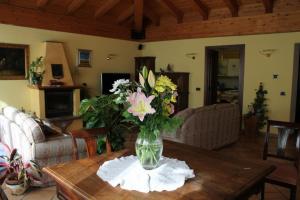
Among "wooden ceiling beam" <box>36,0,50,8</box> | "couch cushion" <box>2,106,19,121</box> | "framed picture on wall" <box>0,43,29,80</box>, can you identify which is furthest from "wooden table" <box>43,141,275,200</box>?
"wooden ceiling beam" <box>36,0,50,8</box>

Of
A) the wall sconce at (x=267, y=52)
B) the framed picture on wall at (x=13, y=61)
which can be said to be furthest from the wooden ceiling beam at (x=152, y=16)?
the framed picture on wall at (x=13, y=61)

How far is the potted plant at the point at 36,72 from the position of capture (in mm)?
6434

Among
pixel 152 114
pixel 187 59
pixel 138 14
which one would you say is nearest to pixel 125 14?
pixel 138 14

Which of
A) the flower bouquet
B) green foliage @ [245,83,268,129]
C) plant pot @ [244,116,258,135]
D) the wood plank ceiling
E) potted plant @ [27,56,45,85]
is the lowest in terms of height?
plant pot @ [244,116,258,135]

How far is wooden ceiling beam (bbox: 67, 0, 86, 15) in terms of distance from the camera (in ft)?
22.8

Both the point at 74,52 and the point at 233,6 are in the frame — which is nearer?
the point at 233,6

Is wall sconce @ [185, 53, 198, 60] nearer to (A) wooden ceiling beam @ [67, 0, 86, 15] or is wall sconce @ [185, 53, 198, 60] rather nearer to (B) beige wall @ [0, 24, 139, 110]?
(B) beige wall @ [0, 24, 139, 110]

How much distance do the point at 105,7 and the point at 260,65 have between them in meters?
4.57

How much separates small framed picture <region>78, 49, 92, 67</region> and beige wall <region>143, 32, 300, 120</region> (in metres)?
2.87

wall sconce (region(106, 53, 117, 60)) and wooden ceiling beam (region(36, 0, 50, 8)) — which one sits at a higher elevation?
wooden ceiling beam (region(36, 0, 50, 8))

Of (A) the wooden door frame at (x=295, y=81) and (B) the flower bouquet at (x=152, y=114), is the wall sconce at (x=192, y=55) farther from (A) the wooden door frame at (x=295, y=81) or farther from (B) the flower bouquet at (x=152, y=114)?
(B) the flower bouquet at (x=152, y=114)

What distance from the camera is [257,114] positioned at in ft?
21.2

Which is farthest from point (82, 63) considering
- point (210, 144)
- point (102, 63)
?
point (210, 144)

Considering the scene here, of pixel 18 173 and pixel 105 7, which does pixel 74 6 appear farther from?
pixel 18 173
